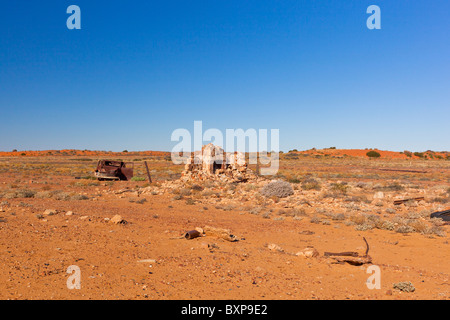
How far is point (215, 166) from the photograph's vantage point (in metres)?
22.3

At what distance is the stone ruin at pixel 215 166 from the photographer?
71.0 feet

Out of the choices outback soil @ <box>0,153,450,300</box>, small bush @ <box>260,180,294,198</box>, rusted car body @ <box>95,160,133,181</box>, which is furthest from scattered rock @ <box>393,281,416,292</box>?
rusted car body @ <box>95,160,133,181</box>

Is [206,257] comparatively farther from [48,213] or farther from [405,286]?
[48,213]

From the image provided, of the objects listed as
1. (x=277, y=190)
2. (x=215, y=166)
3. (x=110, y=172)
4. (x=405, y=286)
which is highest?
(x=215, y=166)

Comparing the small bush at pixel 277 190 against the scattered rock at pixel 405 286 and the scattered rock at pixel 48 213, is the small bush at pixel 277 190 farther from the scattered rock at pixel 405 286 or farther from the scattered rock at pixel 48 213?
the scattered rock at pixel 405 286

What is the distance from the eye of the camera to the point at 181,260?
6.55 m

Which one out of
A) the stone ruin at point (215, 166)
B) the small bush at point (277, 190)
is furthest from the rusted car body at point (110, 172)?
the small bush at point (277, 190)

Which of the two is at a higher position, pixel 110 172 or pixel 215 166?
pixel 215 166

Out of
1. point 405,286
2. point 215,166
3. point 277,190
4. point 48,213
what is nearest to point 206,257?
point 405,286

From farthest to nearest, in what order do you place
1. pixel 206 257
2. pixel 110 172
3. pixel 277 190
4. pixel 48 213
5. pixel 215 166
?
pixel 110 172, pixel 215 166, pixel 277 190, pixel 48 213, pixel 206 257

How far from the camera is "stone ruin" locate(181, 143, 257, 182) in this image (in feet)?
71.0
